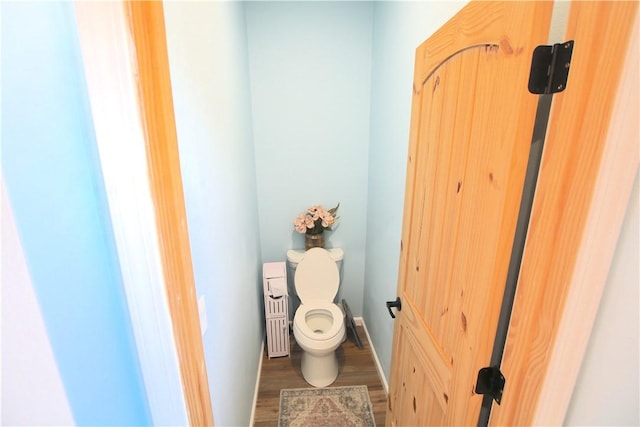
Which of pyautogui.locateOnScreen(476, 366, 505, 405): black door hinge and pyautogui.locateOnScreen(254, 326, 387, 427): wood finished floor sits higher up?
pyautogui.locateOnScreen(476, 366, 505, 405): black door hinge

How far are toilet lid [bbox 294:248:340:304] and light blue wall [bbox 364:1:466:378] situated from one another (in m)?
0.33

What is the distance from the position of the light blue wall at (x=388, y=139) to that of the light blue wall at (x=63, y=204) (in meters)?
1.21

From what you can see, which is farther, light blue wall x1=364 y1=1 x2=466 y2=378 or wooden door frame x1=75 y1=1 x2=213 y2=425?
light blue wall x1=364 y1=1 x2=466 y2=378

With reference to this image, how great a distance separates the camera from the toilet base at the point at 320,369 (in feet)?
6.10

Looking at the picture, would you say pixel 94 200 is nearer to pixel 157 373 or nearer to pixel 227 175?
pixel 157 373

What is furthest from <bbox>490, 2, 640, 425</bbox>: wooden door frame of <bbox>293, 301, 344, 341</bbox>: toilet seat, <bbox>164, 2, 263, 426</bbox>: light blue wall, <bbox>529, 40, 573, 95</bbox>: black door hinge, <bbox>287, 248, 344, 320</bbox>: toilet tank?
<bbox>287, 248, 344, 320</bbox>: toilet tank

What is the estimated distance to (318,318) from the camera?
210cm

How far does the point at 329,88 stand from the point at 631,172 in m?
1.88

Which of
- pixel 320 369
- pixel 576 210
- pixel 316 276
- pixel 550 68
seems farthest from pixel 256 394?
pixel 550 68

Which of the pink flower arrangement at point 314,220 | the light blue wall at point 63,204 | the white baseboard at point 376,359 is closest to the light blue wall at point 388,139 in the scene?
the white baseboard at point 376,359

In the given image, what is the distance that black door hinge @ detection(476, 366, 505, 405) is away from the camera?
27.1 inches

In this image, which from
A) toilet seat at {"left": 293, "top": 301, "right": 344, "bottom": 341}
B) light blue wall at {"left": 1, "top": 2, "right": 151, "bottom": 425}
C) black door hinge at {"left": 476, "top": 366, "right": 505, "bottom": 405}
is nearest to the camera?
light blue wall at {"left": 1, "top": 2, "right": 151, "bottom": 425}

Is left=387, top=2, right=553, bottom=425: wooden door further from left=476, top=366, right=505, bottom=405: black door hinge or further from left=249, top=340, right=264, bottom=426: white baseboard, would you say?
left=249, top=340, right=264, bottom=426: white baseboard

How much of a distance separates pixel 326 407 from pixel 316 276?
856mm
